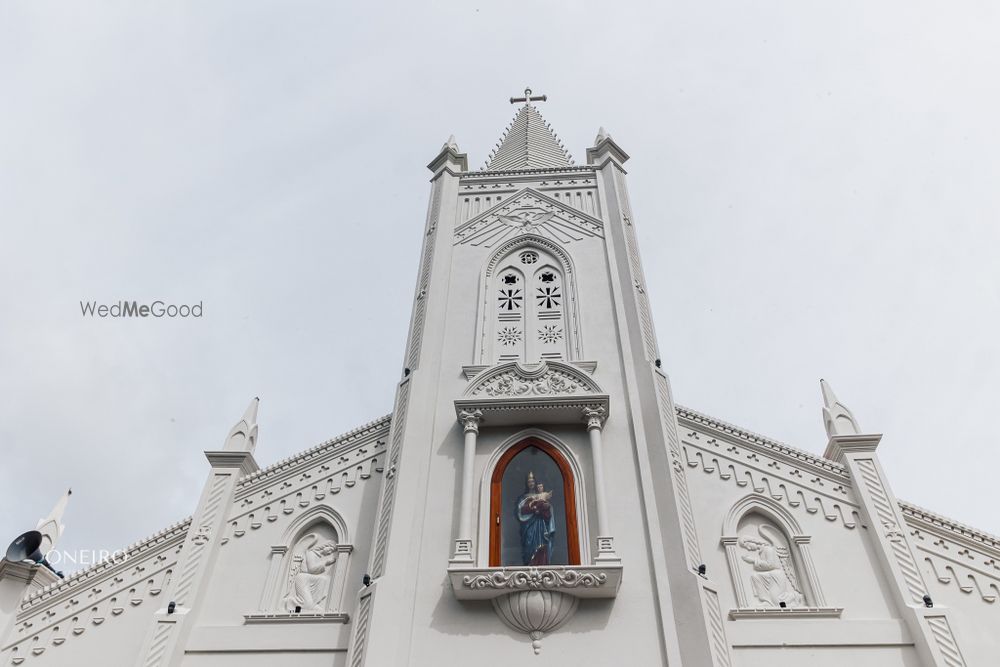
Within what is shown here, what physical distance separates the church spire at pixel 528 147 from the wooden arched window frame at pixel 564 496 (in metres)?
10.2

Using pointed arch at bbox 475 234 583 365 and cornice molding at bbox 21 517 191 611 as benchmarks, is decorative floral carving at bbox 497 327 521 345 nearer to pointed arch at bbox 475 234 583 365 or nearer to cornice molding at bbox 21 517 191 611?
pointed arch at bbox 475 234 583 365

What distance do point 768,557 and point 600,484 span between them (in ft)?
8.81

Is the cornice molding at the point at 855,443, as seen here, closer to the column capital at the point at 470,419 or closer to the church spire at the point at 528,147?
the column capital at the point at 470,419

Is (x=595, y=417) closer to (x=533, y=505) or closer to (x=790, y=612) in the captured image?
(x=533, y=505)

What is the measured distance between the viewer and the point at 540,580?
29.1 ft

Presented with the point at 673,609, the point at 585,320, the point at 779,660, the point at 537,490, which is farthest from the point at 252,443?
the point at 779,660

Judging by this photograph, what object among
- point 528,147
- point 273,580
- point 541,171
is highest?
point 528,147

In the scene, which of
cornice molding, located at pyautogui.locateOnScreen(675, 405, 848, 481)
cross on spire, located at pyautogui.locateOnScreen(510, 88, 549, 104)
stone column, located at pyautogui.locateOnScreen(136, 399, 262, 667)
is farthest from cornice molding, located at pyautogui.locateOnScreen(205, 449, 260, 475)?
cross on spire, located at pyautogui.locateOnScreen(510, 88, 549, 104)

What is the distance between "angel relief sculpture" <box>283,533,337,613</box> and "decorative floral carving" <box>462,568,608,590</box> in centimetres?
268

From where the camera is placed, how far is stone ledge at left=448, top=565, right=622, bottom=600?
8.81 m

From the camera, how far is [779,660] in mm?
9109

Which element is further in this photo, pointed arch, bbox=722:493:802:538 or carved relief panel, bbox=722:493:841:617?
pointed arch, bbox=722:493:802:538

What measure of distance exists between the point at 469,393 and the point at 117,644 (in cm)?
610

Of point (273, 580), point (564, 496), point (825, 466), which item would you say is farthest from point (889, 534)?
point (273, 580)
